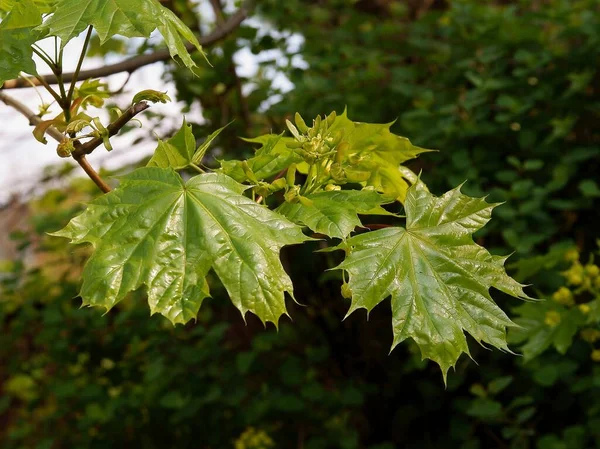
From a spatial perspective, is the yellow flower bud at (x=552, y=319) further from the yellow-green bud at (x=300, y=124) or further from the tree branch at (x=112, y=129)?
the tree branch at (x=112, y=129)

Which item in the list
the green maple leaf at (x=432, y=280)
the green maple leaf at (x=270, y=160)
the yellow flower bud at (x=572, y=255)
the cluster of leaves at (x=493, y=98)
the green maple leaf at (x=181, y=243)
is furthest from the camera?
the cluster of leaves at (x=493, y=98)

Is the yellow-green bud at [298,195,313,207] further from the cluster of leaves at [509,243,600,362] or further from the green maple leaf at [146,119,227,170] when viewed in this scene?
the cluster of leaves at [509,243,600,362]

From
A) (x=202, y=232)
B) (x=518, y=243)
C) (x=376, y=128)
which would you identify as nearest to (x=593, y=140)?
(x=518, y=243)

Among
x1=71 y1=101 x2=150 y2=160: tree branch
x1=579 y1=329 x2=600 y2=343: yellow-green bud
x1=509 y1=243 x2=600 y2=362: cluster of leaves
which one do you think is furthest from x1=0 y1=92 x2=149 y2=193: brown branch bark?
x1=579 y1=329 x2=600 y2=343: yellow-green bud

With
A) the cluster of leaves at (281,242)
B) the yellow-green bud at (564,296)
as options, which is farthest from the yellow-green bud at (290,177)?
the yellow-green bud at (564,296)

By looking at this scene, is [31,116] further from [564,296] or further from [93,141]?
[564,296]

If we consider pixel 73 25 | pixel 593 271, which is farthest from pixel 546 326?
pixel 73 25
